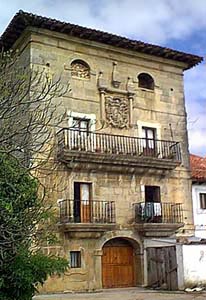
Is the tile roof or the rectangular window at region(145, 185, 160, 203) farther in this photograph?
the rectangular window at region(145, 185, 160, 203)

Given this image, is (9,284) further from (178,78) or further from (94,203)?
(178,78)

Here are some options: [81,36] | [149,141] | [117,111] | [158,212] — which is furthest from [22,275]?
[81,36]

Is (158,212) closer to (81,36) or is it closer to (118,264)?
(118,264)

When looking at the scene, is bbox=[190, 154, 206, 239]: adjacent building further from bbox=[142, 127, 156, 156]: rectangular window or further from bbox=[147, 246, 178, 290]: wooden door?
bbox=[147, 246, 178, 290]: wooden door

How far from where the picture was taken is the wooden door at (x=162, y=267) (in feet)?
63.8

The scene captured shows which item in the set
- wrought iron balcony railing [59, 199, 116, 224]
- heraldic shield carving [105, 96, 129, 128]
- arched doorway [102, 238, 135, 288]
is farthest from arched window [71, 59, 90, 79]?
arched doorway [102, 238, 135, 288]

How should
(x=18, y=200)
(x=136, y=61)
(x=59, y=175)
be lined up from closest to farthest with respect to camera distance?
(x=18, y=200) < (x=59, y=175) < (x=136, y=61)

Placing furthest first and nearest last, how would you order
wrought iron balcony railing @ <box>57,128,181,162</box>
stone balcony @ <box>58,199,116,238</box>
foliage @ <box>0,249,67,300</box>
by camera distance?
wrought iron balcony railing @ <box>57,128,181,162</box> < stone balcony @ <box>58,199,116,238</box> < foliage @ <box>0,249,67,300</box>

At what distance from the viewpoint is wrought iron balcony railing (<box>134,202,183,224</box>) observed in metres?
22.2

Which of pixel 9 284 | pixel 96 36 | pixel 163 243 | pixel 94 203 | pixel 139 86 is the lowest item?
pixel 9 284

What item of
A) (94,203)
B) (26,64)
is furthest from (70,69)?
(94,203)

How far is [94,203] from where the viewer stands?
2130 centimetres

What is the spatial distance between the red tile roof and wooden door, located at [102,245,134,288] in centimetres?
515

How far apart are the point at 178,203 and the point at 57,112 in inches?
285
